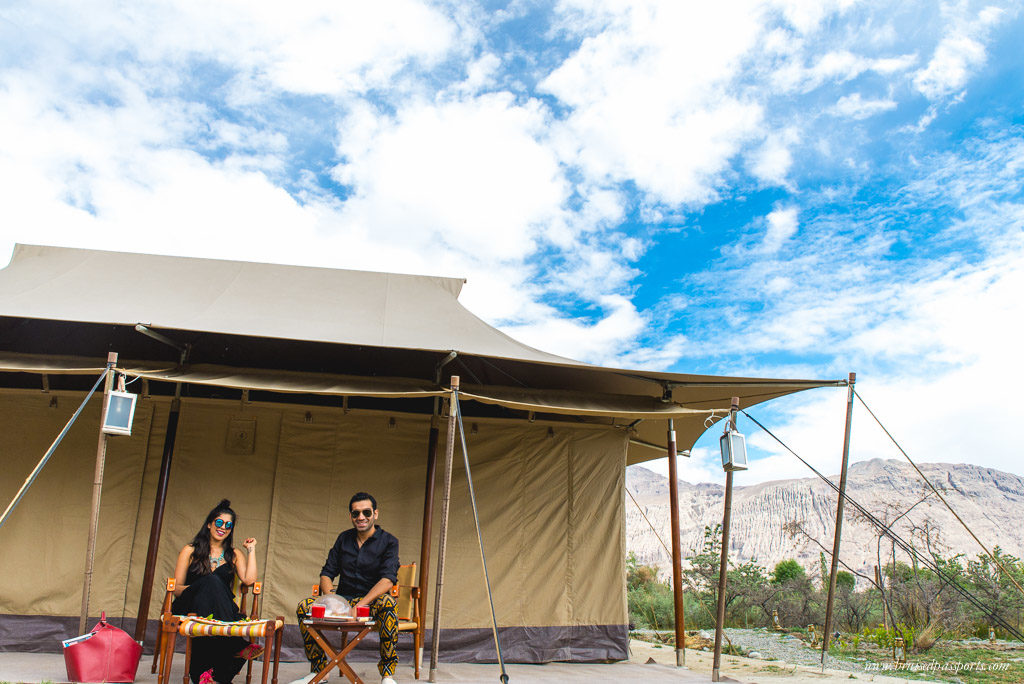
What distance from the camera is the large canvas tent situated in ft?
13.9

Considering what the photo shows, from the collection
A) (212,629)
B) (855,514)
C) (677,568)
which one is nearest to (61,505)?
(212,629)

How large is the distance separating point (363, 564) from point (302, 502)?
1.20 meters

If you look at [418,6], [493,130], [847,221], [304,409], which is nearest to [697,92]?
[493,130]

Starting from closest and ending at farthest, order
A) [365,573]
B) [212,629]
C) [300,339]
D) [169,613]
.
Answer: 1. [212,629]
2. [169,613]
3. [365,573]
4. [300,339]

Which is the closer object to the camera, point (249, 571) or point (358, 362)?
point (249, 571)

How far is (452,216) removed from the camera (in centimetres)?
1083

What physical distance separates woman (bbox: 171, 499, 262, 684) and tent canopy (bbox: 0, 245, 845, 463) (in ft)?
2.61

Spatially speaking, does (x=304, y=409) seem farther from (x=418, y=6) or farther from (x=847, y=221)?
(x=847, y=221)

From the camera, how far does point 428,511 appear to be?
435 centimetres

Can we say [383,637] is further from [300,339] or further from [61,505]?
[61,505]

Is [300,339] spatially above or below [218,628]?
above

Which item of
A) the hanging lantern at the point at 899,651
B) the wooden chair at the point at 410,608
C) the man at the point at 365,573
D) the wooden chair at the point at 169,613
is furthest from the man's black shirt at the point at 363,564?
the hanging lantern at the point at 899,651

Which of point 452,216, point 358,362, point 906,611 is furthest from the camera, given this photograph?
point 452,216

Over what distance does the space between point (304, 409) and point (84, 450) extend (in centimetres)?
142
